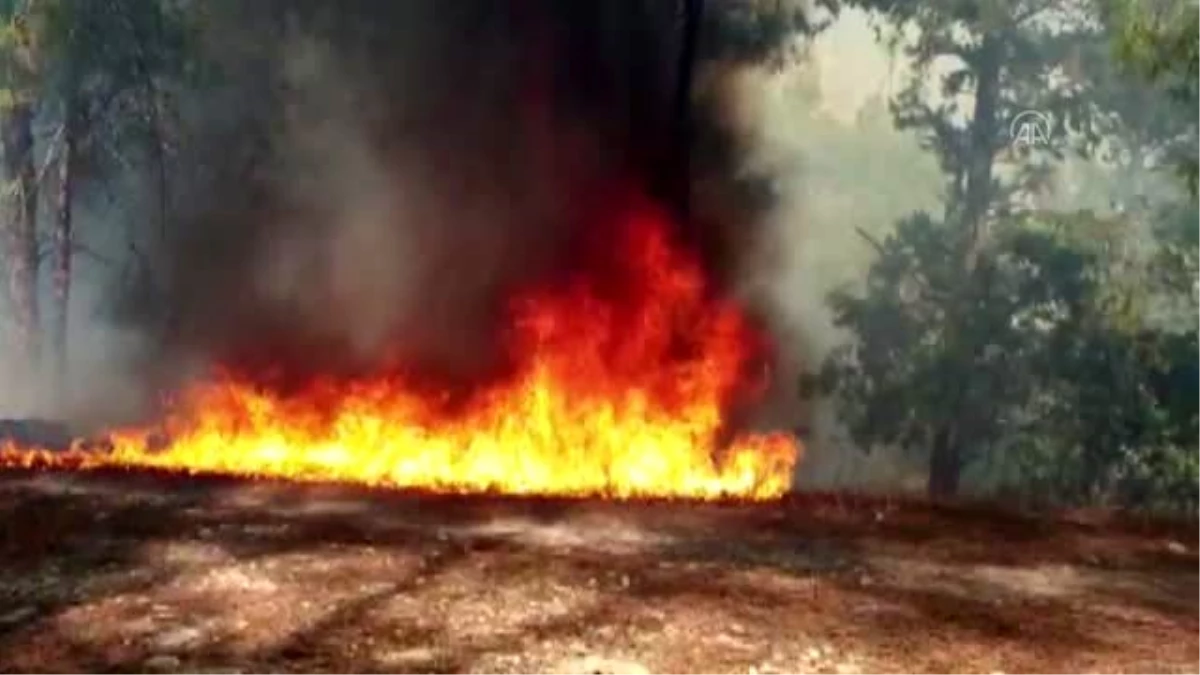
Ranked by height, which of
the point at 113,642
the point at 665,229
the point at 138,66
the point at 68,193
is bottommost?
the point at 113,642

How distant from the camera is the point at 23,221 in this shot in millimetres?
30484

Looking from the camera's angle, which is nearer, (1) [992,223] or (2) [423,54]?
(2) [423,54]

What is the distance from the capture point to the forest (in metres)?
19.3

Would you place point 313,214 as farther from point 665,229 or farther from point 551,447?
point 551,447

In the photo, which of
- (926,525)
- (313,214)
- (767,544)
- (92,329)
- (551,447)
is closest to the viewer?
(767,544)

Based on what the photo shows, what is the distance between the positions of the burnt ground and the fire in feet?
5.72

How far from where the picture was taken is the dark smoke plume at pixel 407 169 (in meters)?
18.6

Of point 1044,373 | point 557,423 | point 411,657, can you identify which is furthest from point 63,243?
point 411,657

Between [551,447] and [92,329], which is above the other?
[92,329]

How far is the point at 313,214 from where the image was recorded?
24516mm

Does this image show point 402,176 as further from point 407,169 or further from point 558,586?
point 558,586

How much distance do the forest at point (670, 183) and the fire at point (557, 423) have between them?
149 cm

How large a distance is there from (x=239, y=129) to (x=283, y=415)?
525 inches

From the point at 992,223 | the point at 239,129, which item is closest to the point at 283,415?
the point at 239,129
